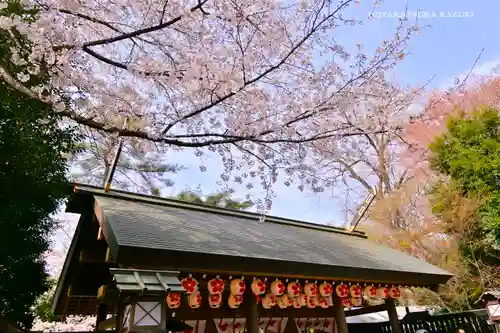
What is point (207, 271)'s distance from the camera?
4.02 m

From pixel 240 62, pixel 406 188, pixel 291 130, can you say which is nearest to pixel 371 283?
pixel 291 130

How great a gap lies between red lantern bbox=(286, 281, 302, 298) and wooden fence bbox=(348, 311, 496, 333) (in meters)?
4.24

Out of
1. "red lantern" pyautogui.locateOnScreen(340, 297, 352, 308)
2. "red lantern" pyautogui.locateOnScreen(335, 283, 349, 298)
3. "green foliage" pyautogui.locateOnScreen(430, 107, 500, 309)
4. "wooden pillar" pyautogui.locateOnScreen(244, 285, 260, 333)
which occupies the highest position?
"green foliage" pyautogui.locateOnScreen(430, 107, 500, 309)

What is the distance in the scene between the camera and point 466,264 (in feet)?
35.7

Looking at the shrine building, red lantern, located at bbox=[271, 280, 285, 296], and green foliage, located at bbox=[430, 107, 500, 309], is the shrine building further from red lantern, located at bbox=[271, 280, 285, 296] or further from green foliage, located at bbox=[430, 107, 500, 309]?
green foliage, located at bbox=[430, 107, 500, 309]

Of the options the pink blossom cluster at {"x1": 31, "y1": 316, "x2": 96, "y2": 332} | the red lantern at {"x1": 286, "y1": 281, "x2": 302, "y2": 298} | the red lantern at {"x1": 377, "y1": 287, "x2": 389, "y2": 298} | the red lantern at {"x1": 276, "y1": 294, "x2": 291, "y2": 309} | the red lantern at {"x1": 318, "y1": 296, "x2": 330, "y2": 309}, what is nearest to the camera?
the red lantern at {"x1": 286, "y1": 281, "x2": 302, "y2": 298}

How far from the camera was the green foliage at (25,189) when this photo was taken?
20.0 feet

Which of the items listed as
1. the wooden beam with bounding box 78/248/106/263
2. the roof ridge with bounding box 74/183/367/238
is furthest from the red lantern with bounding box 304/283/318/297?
the wooden beam with bounding box 78/248/106/263

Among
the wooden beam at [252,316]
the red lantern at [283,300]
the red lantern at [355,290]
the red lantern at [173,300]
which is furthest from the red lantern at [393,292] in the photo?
the red lantern at [173,300]

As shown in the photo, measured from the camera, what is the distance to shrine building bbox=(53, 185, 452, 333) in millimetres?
3395

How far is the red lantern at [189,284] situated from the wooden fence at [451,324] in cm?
587

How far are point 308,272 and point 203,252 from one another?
170 cm

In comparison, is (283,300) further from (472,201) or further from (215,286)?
(472,201)

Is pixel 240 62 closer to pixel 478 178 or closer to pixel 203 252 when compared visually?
pixel 203 252
